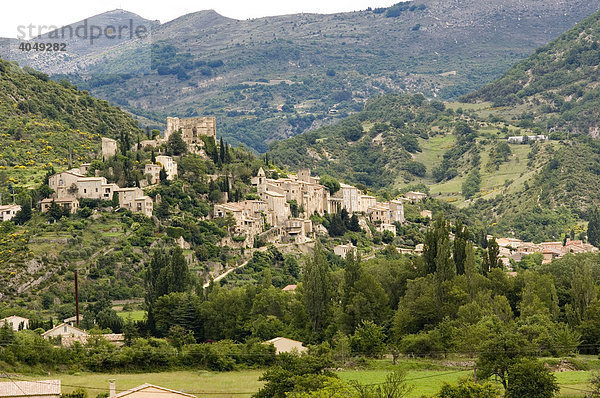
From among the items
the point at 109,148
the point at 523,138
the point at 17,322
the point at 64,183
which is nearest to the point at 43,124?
the point at 109,148

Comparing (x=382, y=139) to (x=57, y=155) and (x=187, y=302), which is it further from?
(x=187, y=302)

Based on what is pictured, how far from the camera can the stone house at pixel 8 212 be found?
8462cm

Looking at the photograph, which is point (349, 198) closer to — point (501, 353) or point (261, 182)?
point (261, 182)

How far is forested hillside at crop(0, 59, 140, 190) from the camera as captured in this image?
101 m

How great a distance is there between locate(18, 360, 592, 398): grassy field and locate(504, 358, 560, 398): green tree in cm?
114

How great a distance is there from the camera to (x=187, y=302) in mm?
66875

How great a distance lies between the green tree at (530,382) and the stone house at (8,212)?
48.2m

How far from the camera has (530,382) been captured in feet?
154

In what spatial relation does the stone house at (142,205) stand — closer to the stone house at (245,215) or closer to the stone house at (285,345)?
the stone house at (245,215)

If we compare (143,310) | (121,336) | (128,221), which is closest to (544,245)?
(128,221)

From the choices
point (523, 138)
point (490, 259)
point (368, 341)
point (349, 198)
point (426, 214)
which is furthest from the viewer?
point (523, 138)

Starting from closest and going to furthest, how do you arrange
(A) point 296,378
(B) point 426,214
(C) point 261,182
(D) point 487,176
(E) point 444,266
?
(A) point 296,378 → (E) point 444,266 → (C) point 261,182 → (B) point 426,214 → (D) point 487,176

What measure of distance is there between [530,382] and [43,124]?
247ft

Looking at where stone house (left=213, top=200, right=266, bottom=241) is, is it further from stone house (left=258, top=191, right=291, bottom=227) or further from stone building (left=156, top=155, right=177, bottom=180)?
stone building (left=156, top=155, right=177, bottom=180)
